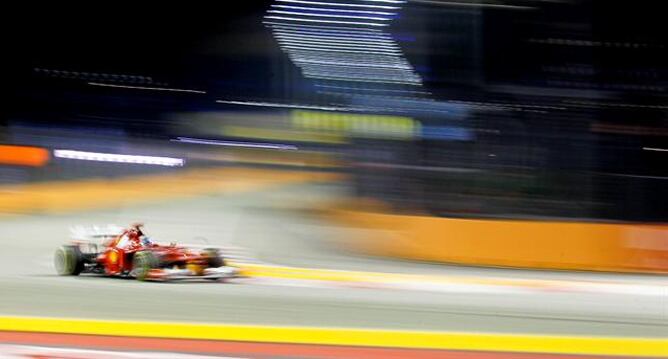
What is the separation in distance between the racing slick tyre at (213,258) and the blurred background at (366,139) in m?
0.27

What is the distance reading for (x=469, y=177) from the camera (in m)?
7.21

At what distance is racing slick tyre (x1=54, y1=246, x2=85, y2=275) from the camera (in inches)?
165

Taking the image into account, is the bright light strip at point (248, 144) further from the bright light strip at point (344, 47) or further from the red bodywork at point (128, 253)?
the red bodywork at point (128, 253)

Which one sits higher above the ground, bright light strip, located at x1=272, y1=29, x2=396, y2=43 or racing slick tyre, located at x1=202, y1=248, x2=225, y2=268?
bright light strip, located at x1=272, y1=29, x2=396, y2=43

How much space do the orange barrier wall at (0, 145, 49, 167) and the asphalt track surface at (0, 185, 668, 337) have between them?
1.54 metres

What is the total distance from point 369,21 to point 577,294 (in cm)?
514

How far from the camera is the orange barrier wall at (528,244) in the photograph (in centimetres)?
633

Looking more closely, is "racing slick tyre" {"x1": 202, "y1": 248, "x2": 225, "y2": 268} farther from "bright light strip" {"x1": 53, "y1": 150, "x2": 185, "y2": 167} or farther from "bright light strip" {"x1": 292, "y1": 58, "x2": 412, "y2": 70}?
"bright light strip" {"x1": 292, "y1": 58, "x2": 412, "y2": 70}

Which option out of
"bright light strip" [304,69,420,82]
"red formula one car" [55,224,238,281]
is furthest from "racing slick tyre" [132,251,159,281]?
"bright light strip" [304,69,420,82]

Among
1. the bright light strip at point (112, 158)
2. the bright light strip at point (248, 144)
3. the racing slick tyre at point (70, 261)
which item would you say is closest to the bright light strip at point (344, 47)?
the bright light strip at point (248, 144)

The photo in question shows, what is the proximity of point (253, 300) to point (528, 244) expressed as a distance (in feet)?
10.5

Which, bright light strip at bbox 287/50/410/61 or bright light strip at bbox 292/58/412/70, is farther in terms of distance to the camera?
bright light strip at bbox 287/50/410/61

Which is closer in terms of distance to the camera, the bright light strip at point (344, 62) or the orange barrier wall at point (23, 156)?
the orange barrier wall at point (23, 156)

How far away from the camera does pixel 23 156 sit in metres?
7.72
